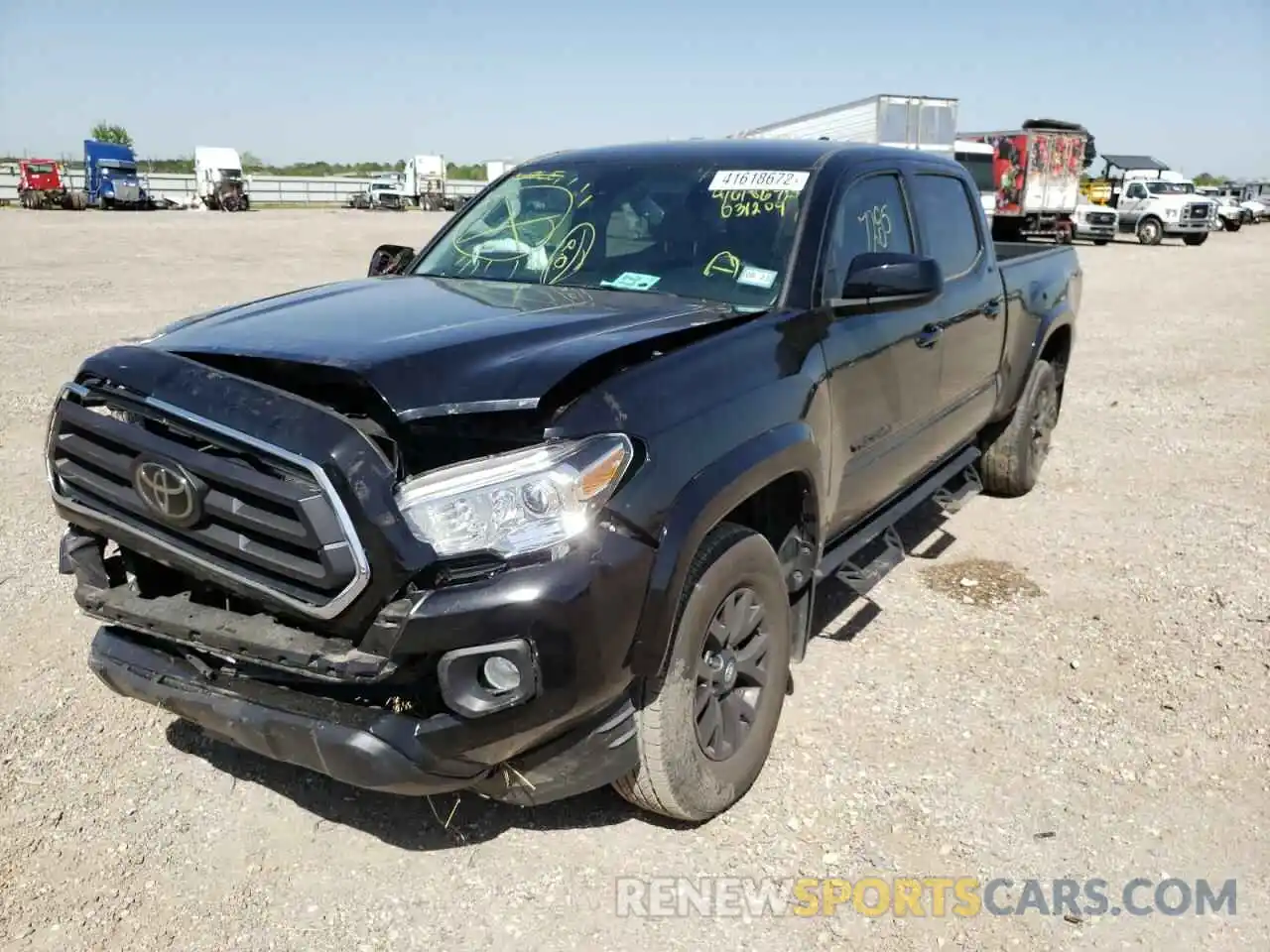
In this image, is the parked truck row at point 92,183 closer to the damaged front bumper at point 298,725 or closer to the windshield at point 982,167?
the windshield at point 982,167

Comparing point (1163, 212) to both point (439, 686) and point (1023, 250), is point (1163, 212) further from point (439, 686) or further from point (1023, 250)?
point (439, 686)

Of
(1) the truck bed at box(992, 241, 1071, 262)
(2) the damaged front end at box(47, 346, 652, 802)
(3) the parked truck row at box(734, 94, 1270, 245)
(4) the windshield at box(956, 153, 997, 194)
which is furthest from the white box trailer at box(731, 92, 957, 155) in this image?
(2) the damaged front end at box(47, 346, 652, 802)

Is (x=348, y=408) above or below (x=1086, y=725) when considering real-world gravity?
above

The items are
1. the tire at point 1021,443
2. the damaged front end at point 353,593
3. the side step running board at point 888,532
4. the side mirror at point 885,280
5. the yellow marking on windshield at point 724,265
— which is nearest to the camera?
the damaged front end at point 353,593

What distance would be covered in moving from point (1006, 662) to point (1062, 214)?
3199 centimetres

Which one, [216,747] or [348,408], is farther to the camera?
[216,747]

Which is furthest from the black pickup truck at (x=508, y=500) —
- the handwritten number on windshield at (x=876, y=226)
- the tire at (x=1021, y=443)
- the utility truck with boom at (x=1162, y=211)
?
the utility truck with boom at (x=1162, y=211)

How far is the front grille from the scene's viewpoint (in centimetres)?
228

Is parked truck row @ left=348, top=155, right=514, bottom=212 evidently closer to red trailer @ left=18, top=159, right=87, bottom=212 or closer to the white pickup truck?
red trailer @ left=18, top=159, right=87, bottom=212

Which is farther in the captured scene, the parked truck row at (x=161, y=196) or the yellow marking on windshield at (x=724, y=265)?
the parked truck row at (x=161, y=196)

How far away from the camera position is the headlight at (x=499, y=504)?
2.31 meters

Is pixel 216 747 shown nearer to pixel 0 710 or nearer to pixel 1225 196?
pixel 0 710

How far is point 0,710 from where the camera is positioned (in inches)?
141

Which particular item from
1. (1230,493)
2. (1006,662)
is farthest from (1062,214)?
(1006,662)
